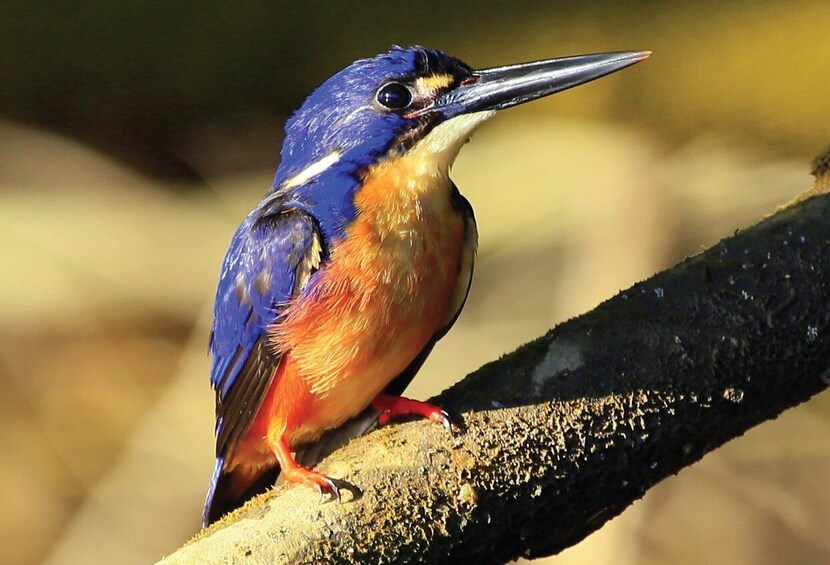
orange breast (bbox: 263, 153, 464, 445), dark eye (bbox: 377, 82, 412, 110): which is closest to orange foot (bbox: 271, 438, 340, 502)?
orange breast (bbox: 263, 153, 464, 445)

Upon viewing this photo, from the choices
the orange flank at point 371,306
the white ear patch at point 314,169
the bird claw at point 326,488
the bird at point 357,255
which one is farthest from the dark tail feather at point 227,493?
the bird claw at point 326,488

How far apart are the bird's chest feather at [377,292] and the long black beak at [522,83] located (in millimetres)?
158

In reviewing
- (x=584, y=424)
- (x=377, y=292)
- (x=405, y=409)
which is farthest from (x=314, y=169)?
(x=584, y=424)

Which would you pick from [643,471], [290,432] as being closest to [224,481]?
[290,432]

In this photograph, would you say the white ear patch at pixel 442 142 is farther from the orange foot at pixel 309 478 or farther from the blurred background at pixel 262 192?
the blurred background at pixel 262 192

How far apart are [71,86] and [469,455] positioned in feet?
9.41

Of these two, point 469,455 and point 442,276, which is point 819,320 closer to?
point 469,455

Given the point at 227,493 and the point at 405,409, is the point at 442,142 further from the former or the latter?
the point at 227,493

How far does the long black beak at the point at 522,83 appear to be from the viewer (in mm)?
2117

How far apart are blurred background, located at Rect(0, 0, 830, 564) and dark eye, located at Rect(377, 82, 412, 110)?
174 cm

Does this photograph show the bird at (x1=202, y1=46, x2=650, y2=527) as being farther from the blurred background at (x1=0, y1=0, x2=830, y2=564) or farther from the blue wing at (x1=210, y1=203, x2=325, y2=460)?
the blurred background at (x1=0, y1=0, x2=830, y2=564)

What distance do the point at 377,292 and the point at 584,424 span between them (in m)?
0.52

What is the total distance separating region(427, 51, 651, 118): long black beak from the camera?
2.12m

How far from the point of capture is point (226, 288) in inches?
88.9
